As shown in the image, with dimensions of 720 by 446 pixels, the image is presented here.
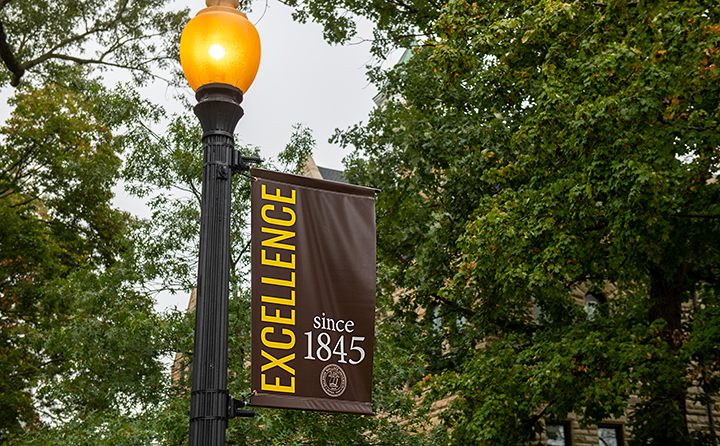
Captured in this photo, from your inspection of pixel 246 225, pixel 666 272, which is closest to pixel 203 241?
pixel 246 225

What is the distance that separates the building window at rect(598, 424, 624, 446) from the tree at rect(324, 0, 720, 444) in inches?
206

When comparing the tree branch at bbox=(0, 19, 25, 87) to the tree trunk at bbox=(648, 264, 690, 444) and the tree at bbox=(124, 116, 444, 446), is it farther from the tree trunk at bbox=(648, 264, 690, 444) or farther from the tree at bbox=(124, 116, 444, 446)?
the tree trunk at bbox=(648, 264, 690, 444)

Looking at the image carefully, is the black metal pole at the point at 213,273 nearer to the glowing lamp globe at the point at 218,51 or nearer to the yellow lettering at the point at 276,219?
the glowing lamp globe at the point at 218,51

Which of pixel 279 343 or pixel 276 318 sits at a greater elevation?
pixel 276 318

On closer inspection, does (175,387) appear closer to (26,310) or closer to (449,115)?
(449,115)

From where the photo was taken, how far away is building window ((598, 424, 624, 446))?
18328 millimetres

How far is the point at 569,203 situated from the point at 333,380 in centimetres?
759

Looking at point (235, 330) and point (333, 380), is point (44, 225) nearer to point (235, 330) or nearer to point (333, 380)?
point (235, 330)

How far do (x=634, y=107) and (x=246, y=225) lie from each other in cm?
683

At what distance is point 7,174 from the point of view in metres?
23.5

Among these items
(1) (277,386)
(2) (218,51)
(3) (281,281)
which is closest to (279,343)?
(1) (277,386)

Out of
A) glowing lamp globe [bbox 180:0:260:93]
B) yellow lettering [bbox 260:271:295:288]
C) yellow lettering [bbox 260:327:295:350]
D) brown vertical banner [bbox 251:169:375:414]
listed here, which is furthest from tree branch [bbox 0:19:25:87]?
yellow lettering [bbox 260:327:295:350]

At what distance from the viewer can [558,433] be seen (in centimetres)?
1756

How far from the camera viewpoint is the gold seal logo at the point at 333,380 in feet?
12.7
